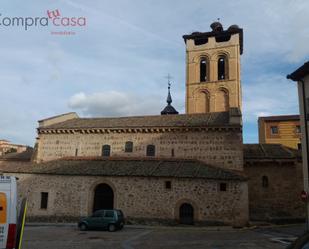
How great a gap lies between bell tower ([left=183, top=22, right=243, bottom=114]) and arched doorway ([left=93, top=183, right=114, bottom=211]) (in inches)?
766

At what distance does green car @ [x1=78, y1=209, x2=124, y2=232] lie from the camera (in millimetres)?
19641

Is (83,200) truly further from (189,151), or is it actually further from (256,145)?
(256,145)

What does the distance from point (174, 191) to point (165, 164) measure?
2.93m

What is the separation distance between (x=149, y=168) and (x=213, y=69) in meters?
22.1

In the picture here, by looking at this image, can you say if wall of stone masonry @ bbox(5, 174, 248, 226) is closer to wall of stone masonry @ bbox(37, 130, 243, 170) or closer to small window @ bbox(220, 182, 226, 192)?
small window @ bbox(220, 182, 226, 192)

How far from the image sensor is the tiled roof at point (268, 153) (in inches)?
1041

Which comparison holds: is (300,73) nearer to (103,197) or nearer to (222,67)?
(103,197)

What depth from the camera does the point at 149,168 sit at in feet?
79.3

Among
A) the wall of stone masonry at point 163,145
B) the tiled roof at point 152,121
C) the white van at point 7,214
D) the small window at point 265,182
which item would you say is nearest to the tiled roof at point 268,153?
the small window at point 265,182

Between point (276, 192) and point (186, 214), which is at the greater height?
point (276, 192)

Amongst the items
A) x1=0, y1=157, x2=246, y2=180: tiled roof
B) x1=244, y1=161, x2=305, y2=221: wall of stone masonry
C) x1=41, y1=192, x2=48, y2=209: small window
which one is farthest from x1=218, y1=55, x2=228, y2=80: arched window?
x1=41, y1=192, x2=48, y2=209: small window

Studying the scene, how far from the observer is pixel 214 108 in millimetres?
39812

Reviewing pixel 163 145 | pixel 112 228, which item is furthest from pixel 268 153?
pixel 112 228

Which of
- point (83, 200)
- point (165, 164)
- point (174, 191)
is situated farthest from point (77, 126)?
point (174, 191)
